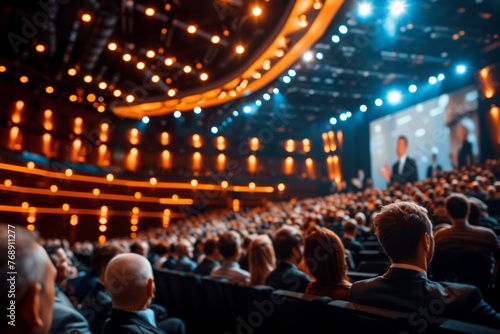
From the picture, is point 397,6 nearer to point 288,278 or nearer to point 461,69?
point 461,69

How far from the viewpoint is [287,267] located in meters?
3.54

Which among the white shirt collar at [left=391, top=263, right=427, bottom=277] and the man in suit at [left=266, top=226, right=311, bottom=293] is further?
the man in suit at [left=266, top=226, right=311, bottom=293]

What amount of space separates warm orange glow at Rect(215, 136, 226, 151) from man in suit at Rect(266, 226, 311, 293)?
23.6 m

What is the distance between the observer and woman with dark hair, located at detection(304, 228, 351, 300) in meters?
2.75

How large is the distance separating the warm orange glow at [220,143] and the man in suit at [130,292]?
24.9 metres

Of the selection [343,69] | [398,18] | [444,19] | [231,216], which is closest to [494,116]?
[444,19]

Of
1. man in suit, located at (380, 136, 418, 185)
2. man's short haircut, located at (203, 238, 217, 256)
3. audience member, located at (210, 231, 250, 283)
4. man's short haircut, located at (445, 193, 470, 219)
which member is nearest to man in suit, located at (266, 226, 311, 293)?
audience member, located at (210, 231, 250, 283)

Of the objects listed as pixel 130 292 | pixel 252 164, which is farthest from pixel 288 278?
pixel 252 164

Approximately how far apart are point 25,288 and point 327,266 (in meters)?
2.09

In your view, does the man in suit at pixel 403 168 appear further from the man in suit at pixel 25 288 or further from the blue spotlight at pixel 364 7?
the man in suit at pixel 25 288

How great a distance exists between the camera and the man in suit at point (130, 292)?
2117 mm

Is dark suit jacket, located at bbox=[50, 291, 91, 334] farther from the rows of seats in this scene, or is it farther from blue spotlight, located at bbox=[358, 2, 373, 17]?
blue spotlight, located at bbox=[358, 2, 373, 17]

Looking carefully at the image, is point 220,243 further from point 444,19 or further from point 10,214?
point 10,214

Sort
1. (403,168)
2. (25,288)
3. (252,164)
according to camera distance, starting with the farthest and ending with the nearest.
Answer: (252,164)
(403,168)
(25,288)
